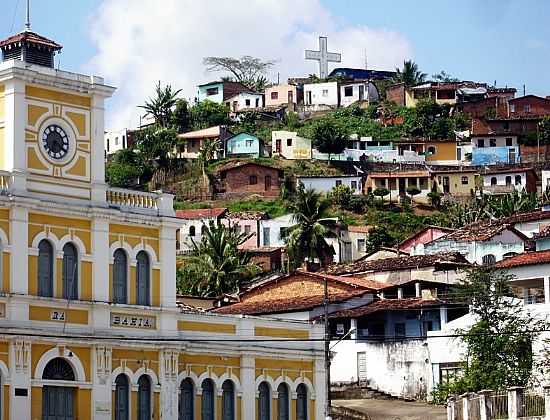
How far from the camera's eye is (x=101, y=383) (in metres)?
44.2

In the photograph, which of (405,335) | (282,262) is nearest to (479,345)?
(405,335)

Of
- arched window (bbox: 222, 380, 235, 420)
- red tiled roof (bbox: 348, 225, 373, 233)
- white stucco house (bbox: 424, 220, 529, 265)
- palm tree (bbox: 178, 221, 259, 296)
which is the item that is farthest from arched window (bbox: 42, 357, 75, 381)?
red tiled roof (bbox: 348, 225, 373, 233)

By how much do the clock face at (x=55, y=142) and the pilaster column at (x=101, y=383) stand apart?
613 cm

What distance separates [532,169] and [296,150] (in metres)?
21.4

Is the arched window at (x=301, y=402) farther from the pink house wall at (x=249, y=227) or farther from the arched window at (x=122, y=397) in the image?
the pink house wall at (x=249, y=227)

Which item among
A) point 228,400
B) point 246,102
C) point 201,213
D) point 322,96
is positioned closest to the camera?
point 228,400

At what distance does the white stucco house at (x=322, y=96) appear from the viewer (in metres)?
142

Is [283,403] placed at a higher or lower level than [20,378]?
lower

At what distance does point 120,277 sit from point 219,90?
10341 cm

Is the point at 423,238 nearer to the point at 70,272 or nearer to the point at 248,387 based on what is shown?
the point at 248,387

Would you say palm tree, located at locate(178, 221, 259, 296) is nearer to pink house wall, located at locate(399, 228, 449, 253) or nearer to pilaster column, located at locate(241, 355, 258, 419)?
pink house wall, located at locate(399, 228, 449, 253)

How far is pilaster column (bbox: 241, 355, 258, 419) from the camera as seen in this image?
161ft

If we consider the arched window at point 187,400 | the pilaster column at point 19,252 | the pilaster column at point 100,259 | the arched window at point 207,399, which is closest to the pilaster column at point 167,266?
the pilaster column at point 100,259


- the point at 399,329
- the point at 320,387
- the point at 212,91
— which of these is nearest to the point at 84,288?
the point at 320,387
